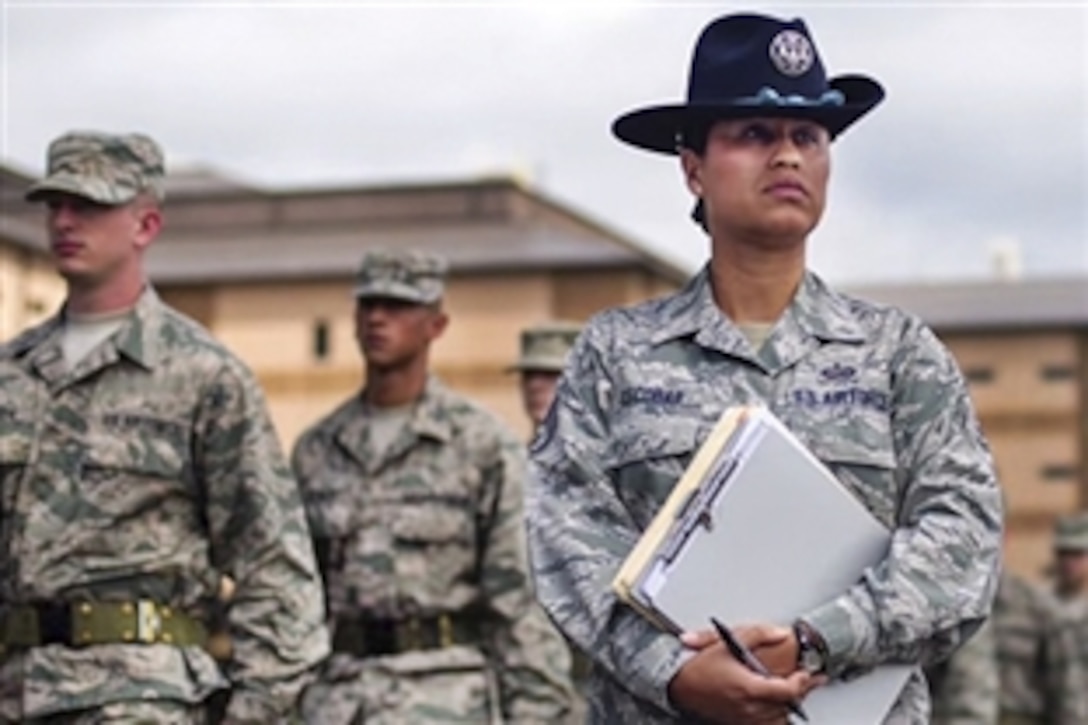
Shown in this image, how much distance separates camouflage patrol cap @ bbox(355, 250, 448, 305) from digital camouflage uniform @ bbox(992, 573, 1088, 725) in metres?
7.92

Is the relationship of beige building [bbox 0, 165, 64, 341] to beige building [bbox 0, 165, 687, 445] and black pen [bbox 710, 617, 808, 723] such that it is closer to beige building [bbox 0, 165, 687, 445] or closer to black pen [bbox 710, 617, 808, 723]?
black pen [bbox 710, 617, 808, 723]

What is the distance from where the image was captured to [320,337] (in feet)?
119

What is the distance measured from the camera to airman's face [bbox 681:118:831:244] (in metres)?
5.59

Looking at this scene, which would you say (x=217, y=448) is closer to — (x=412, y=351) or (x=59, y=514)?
(x=59, y=514)

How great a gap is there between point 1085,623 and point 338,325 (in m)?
18.8

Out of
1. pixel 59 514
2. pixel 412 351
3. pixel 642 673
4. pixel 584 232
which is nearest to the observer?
pixel 642 673

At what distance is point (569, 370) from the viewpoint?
5777 mm

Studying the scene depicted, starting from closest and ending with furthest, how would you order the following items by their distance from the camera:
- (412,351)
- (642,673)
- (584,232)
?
(642,673) < (412,351) < (584,232)

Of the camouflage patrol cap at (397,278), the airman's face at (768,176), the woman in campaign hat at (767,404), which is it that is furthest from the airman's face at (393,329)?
the airman's face at (768,176)

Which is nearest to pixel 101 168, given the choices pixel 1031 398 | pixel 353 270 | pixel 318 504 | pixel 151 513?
pixel 151 513

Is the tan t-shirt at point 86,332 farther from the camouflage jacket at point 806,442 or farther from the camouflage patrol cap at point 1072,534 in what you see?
the camouflage patrol cap at point 1072,534

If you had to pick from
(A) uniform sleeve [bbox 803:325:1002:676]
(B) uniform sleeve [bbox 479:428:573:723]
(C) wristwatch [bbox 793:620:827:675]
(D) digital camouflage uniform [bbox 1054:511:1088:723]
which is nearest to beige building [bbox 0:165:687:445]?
(D) digital camouflage uniform [bbox 1054:511:1088:723]

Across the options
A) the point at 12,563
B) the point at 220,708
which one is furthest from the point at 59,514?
the point at 220,708

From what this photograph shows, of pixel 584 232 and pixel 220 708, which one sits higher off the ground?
pixel 220 708
